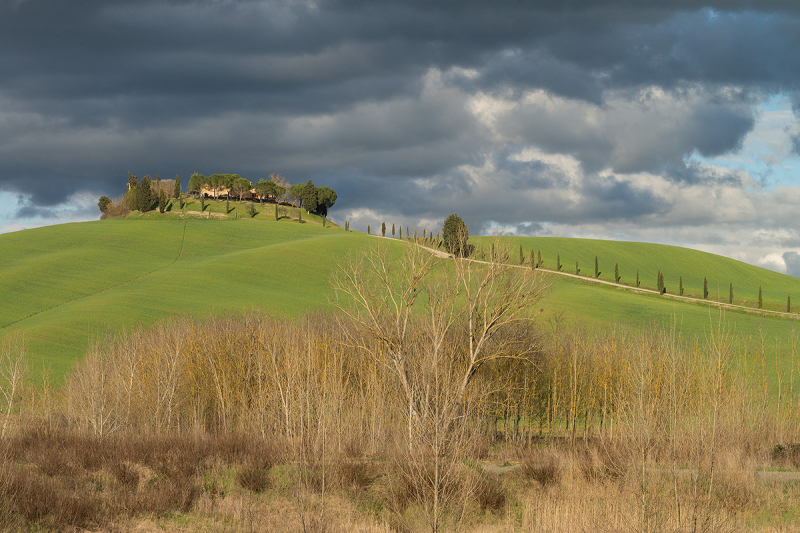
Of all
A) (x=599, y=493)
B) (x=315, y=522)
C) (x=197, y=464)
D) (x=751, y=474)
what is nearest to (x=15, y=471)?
(x=197, y=464)

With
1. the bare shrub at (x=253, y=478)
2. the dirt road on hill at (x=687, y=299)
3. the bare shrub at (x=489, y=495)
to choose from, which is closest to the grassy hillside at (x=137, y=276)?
the dirt road on hill at (x=687, y=299)

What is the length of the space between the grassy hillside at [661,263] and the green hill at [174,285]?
39.0 ft

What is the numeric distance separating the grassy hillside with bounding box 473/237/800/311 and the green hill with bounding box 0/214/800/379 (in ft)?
39.0

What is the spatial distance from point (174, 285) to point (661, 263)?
366 feet

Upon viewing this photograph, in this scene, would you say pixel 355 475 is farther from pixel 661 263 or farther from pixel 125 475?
pixel 661 263

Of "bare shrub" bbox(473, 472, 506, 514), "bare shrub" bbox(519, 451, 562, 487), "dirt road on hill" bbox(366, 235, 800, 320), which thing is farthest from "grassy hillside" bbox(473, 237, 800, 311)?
"bare shrub" bbox(473, 472, 506, 514)

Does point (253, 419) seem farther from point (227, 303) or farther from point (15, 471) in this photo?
point (227, 303)

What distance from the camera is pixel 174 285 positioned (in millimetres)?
62625

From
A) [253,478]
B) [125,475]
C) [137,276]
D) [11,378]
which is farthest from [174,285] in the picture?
[253,478]

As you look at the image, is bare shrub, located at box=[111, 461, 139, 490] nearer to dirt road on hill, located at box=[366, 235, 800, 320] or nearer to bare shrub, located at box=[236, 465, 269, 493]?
bare shrub, located at box=[236, 465, 269, 493]

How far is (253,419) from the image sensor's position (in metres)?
29.6

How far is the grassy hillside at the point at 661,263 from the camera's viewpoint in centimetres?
12206

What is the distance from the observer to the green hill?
48.2m

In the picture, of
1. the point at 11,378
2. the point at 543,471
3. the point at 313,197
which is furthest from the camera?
the point at 313,197
